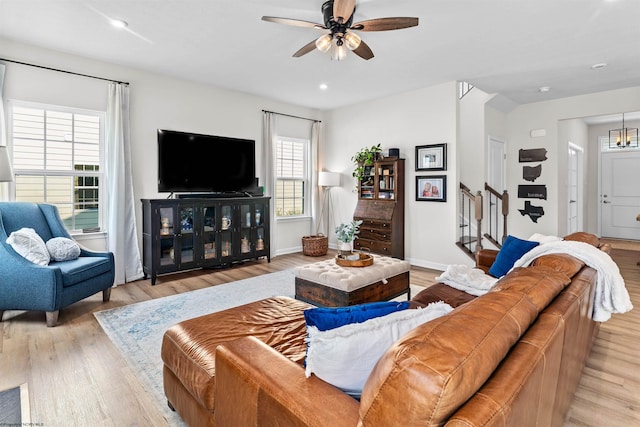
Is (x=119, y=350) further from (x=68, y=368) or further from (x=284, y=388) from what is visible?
(x=284, y=388)

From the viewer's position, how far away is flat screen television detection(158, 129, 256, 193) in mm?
4648

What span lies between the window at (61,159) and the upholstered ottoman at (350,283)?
303cm

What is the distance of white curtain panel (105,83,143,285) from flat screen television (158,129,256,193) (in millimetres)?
430

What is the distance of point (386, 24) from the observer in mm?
2729

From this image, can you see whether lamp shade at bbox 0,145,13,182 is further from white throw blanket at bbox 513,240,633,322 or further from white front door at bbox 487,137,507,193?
white front door at bbox 487,137,507,193

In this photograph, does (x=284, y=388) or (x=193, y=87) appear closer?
(x=284, y=388)

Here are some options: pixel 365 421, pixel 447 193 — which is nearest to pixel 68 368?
pixel 365 421

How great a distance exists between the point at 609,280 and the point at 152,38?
4.44 meters

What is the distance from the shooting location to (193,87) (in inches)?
196

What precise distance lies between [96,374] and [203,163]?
3.34m

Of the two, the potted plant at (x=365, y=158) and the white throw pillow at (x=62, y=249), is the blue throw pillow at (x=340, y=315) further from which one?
the potted plant at (x=365, y=158)

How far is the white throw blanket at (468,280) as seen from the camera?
252cm

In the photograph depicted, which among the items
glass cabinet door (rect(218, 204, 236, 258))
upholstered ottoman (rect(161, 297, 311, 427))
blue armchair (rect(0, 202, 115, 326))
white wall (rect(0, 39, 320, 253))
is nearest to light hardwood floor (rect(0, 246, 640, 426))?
blue armchair (rect(0, 202, 115, 326))

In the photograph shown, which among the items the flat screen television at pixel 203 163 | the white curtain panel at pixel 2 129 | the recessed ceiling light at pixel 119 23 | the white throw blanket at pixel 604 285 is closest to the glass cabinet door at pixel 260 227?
the flat screen television at pixel 203 163
